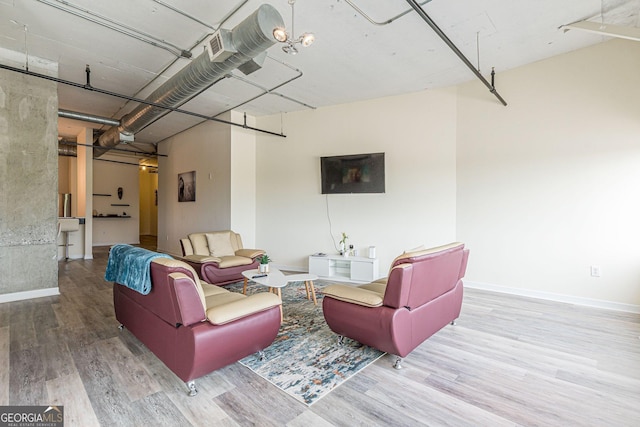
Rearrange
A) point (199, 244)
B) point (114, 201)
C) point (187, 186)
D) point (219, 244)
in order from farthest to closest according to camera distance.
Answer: point (114, 201), point (187, 186), point (219, 244), point (199, 244)

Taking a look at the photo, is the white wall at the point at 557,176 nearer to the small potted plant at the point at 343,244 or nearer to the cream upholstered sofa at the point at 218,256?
the small potted plant at the point at 343,244

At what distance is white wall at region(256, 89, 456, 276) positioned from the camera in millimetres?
4805

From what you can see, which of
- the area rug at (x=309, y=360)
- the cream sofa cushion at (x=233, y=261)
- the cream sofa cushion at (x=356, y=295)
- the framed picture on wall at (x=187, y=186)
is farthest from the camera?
the framed picture on wall at (x=187, y=186)

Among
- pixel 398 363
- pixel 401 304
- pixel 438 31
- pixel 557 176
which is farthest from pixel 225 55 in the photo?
pixel 557 176

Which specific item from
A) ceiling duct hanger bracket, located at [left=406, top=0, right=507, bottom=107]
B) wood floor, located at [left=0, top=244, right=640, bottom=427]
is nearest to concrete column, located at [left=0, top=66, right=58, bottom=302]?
wood floor, located at [left=0, top=244, right=640, bottom=427]

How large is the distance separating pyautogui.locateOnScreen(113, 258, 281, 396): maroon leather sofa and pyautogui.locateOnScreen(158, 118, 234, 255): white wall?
160 inches

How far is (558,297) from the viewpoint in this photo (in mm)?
3938

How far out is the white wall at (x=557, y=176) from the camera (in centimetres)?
354

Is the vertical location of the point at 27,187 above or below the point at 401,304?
above

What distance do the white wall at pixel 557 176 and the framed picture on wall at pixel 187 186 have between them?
6087mm

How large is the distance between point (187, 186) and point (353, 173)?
15.1ft

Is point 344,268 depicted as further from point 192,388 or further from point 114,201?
point 114,201

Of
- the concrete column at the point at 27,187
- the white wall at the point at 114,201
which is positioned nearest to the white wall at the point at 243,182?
the concrete column at the point at 27,187

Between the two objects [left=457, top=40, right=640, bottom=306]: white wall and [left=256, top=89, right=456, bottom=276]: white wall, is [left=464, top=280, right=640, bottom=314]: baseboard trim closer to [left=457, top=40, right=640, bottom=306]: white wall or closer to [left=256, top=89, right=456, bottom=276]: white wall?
[left=457, top=40, right=640, bottom=306]: white wall
